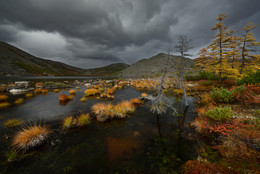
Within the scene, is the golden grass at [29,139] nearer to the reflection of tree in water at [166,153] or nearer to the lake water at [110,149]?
the lake water at [110,149]

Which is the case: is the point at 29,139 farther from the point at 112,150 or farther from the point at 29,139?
the point at 112,150

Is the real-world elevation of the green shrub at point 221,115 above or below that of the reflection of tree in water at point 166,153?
above

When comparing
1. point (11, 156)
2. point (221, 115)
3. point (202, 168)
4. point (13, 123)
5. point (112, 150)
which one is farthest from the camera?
point (13, 123)

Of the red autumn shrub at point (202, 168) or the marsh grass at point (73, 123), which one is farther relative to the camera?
the marsh grass at point (73, 123)

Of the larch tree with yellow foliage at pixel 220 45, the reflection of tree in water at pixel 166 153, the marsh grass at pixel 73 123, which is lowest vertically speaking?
the reflection of tree in water at pixel 166 153

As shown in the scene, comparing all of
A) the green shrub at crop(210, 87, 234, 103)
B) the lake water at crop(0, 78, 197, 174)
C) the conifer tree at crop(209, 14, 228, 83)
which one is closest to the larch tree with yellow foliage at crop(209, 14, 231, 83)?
the conifer tree at crop(209, 14, 228, 83)

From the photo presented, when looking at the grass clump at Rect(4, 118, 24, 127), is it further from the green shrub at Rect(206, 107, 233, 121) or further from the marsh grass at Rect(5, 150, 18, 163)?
the green shrub at Rect(206, 107, 233, 121)

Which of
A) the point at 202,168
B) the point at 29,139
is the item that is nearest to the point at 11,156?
the point at 29,139

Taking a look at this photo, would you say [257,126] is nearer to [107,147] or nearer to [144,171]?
[144,171]

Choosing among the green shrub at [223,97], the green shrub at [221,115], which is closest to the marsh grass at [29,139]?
the green shrub at [221,115]

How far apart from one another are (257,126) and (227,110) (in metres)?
1.67

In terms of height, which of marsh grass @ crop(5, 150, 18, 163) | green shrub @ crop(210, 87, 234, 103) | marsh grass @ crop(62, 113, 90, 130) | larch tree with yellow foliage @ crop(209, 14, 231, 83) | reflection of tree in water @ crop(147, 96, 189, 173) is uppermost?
larch tree with yellow foliage @ crop(209, 14, 231, 83)

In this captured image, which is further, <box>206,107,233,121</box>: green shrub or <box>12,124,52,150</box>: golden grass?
<box>206,107,233,121</box>: green shrub

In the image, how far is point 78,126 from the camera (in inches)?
264
